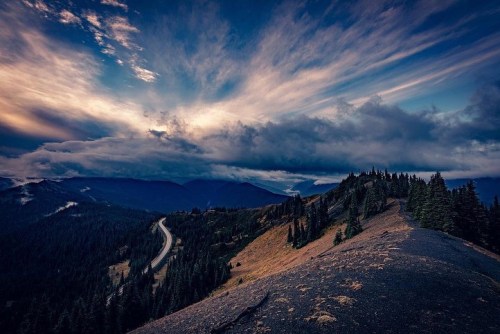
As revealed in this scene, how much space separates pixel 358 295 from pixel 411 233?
28709 mm

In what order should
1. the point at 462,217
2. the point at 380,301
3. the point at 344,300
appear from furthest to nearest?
1. the point at 462,217
2. the point at 344,300
3. the point at 380,301

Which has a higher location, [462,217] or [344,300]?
[462,217]

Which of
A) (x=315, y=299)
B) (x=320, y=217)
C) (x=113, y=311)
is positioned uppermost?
(x=315, y=299)

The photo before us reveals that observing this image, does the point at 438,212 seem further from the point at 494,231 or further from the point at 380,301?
the point at 380,301

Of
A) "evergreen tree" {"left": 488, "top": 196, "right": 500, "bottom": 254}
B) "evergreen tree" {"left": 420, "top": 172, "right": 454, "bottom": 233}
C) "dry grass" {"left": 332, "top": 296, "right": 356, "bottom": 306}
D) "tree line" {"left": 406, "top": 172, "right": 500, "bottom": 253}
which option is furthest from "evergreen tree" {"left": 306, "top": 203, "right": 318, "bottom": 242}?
"dry grass" {"left": 332, "top": 296, "right": 356, "bottom": 306}

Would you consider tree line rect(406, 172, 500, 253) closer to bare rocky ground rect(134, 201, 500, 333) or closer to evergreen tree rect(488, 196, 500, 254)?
evergreen tree rect(488, 196, 500, 254)

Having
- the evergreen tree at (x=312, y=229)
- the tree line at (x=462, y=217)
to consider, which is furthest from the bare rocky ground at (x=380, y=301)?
the evergreen tree at (x=312, y=229)

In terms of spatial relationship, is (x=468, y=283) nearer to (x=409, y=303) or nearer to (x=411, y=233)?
(x=409, y=303)

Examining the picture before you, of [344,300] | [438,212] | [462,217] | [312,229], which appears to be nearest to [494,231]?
[462,217]

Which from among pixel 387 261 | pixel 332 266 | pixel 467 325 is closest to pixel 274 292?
pixel 332 266

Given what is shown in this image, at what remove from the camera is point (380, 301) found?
725 inches

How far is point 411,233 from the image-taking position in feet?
Answer: 140

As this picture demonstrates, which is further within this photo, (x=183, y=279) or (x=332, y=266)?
(x=183, y=279)

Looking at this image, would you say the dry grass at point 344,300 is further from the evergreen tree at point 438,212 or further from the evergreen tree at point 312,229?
the evergreen tree at point 312,229
